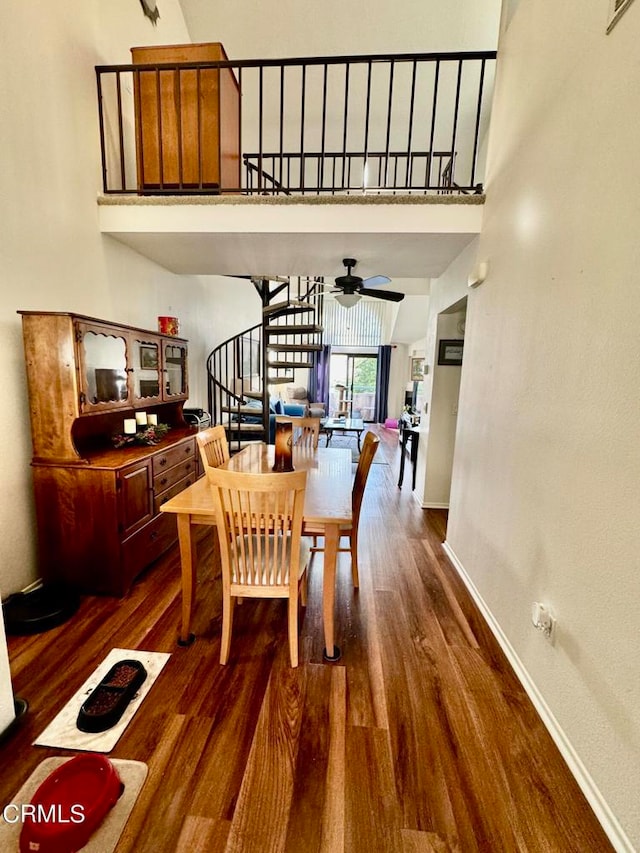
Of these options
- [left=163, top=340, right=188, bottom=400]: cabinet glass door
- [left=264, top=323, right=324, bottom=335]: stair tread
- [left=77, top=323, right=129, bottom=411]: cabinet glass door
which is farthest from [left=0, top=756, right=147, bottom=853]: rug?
[left=264, top=323, right=324, bottom=335]: stair tread

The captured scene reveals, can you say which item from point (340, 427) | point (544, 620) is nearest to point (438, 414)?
point (544, 620)

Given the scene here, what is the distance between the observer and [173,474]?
2711 mm

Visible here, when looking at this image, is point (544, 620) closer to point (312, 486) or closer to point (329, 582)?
point (329, 582)

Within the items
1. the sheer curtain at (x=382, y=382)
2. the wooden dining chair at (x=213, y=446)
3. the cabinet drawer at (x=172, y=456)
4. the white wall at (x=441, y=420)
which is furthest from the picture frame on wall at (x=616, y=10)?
the sheer curtain at (x=382, y=382)

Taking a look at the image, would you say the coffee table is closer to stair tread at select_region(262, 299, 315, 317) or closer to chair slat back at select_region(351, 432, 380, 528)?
stair tread at select_region(262, 299, 315, 317)

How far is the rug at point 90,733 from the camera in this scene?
1.30 m

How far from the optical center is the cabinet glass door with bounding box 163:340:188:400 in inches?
119

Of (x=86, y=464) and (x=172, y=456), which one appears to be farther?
(x=172, y=456)

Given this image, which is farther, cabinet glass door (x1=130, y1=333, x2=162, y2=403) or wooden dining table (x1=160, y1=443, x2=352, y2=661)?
cabinet glass door (x1=130, y1=333, x2=162, y2=403)

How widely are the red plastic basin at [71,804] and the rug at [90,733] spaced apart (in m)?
0.13

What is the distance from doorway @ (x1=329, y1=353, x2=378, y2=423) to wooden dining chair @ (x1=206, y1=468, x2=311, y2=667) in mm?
8853

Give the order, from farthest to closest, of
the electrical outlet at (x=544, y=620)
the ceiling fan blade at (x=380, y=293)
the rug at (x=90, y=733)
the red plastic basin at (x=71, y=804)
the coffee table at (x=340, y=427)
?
the coffee table at (x=340, y=427), the ceiling fan blade at (x=380, y=293), the electrical outlet at (x=544, y=620), the rug at (x=90, y=733), the red plastic basin at (x=71, y=804)

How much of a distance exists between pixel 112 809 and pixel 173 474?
1.88 meters

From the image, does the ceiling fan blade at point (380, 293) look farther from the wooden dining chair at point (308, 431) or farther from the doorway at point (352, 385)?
the doorway at point (352, 385)
